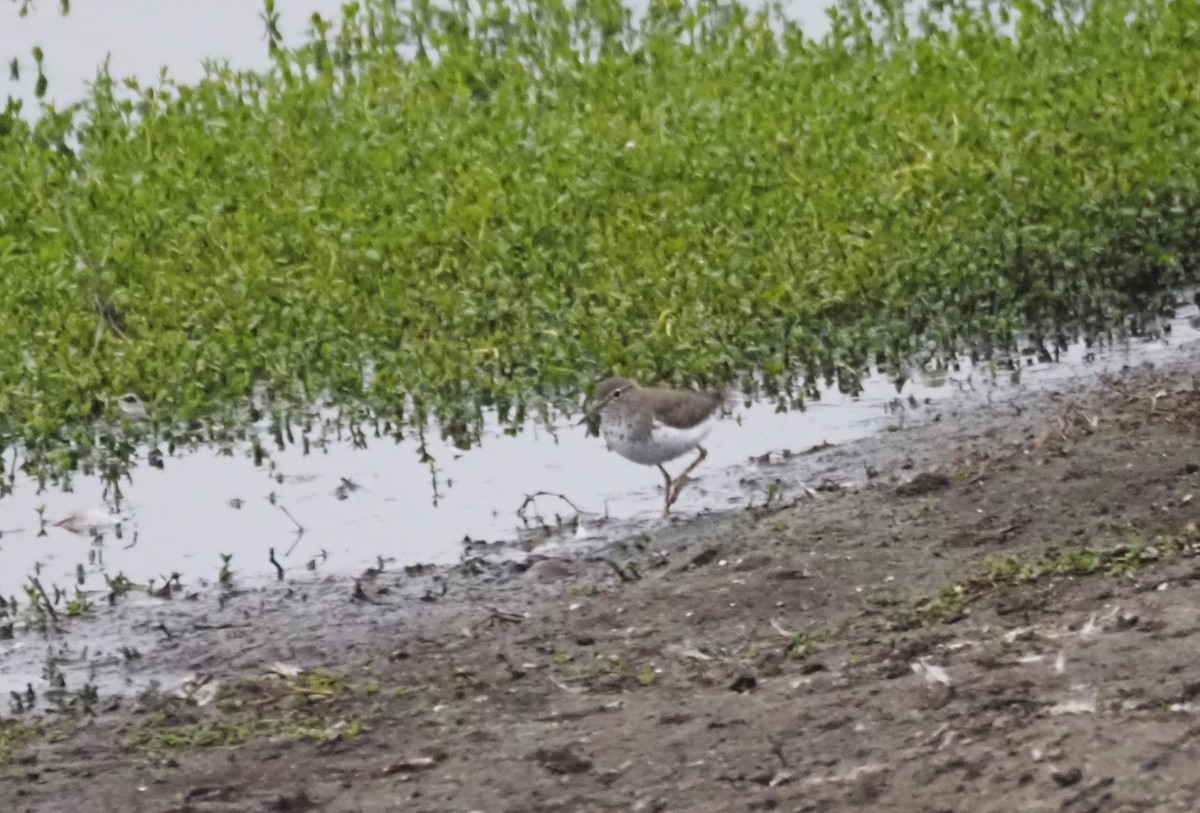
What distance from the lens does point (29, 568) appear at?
955cm

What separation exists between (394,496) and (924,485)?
2421 millimetres

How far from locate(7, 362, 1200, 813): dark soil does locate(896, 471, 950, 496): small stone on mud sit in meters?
0.01

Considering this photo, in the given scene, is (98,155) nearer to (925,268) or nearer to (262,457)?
(262,457)

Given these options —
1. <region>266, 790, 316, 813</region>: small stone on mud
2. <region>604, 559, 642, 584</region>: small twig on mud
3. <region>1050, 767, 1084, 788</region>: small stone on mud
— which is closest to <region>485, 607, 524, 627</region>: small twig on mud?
<region>604, 559, 642, 584</region>: small twig on mud

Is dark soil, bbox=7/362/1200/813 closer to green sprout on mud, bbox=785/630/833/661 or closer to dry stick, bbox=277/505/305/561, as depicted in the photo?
green sprout on mud, bbox=785/630/833/661

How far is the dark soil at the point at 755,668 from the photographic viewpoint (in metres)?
5.79

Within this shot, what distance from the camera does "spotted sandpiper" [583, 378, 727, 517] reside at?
974cm

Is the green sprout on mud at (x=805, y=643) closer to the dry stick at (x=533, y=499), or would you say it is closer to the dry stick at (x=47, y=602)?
the dry stick at (x=533, y=499)

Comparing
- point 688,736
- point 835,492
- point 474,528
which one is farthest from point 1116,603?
point 474,528

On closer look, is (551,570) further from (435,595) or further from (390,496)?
(390,496)

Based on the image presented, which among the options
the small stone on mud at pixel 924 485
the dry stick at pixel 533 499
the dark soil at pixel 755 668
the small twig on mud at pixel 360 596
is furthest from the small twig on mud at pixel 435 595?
the small stone on mud at pixel 924 485

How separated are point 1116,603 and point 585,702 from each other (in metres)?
1.62

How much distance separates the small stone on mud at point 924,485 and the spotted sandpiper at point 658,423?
1.02 m

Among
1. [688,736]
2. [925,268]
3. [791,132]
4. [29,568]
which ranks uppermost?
[791,132]
